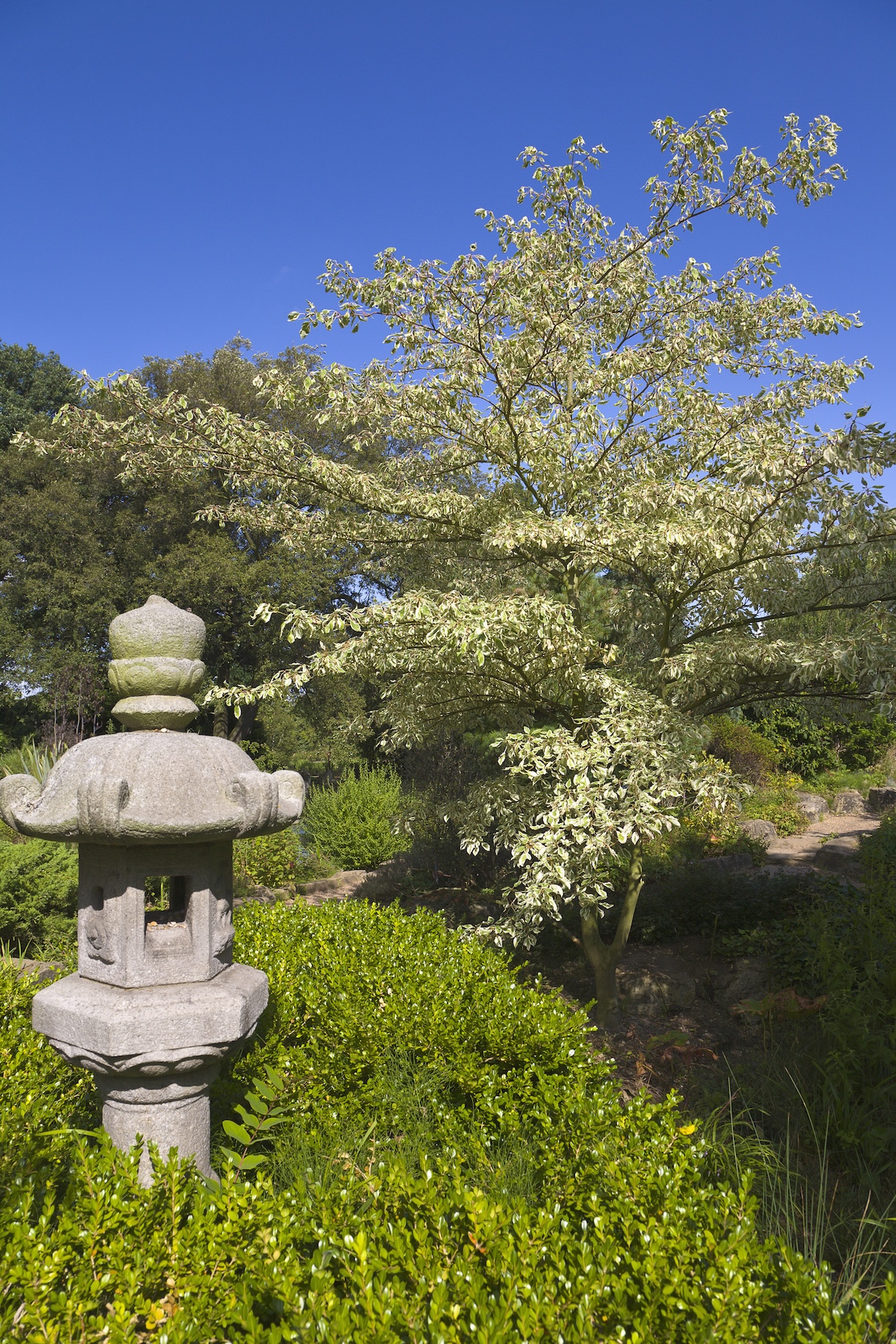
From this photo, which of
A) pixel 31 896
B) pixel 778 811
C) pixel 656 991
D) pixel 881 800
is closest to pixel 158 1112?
pixel 656 991

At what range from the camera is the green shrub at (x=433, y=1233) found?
1.70 meters

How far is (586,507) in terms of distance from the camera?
5348 millimetres

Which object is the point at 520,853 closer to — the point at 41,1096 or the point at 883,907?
the point at 41,1096

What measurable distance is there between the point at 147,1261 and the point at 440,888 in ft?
21.9

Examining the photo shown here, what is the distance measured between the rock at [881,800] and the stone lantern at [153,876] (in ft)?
35.1

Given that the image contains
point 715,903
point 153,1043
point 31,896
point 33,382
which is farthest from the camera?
point 33,382

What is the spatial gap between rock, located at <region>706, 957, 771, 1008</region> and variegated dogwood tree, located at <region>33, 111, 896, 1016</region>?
0.96 m

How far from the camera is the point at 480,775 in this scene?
29.0ft

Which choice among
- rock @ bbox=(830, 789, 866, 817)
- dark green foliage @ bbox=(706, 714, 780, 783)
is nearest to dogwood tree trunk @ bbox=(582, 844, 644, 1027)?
dark green foliage @ bbox=(706, 714, 780, 783)

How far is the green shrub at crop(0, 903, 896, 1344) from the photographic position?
170 centimetres

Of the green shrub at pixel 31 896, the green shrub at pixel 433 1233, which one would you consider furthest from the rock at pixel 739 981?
the green shrub at pixel 31 896

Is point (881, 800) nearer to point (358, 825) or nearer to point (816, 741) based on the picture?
point (816, 741)

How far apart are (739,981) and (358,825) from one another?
5.71 meters

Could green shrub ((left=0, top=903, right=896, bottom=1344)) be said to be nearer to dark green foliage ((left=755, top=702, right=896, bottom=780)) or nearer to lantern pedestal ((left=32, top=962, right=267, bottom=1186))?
lantern pedestal ((left=32, top=962, right=267, bottom=1186))
